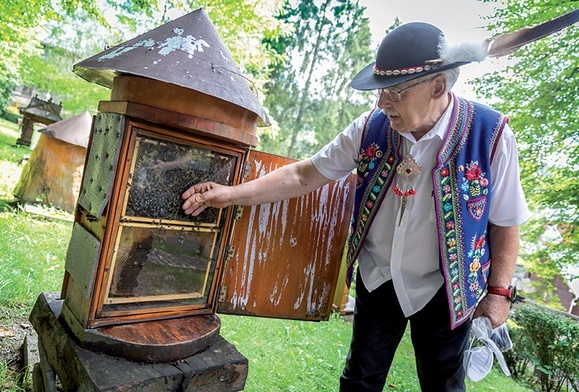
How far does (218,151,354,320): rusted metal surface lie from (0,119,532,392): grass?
118 centimetres

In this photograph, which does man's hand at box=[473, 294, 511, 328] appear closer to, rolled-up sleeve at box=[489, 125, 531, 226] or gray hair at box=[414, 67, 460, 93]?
rolled-up sleeve at box=[489, 125, 531, 226]

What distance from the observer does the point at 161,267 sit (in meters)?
1.76

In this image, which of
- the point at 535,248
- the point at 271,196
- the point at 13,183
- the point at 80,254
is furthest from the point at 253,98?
the point at 13,183

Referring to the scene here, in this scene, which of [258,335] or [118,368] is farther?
[258,335]

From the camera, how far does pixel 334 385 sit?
11.3ft

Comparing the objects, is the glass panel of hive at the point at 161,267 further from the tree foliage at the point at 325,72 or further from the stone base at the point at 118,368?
the tree foliage at the point at 325,72

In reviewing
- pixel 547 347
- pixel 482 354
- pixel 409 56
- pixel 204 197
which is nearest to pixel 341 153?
pixel 409 56

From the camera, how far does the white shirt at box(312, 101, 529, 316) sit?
5.75 feet

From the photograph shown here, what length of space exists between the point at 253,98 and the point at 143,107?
506mm

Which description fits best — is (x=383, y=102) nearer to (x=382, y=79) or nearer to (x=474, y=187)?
(x=382, y=79)

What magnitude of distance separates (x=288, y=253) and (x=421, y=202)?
782 mm

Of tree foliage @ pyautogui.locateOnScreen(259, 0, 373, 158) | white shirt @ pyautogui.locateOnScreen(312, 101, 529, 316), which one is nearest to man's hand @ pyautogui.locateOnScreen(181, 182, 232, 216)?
white shirt @ pyautogui.locateOnScreen(312, 101, 529, 316)

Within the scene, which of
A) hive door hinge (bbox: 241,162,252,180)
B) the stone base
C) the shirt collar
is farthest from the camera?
hive door hinge (bbox: 241,162,252,180)

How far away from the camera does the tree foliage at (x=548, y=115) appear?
612 centimetres
